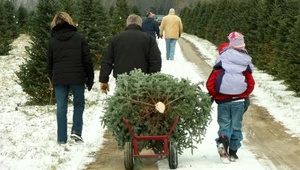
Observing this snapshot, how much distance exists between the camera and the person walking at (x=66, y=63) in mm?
7793

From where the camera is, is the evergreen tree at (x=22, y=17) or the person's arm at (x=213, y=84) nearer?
the person's arm at (x=213, y=84)

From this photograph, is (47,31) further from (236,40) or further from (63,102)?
(236,40)

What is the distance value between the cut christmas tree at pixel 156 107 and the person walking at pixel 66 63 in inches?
55.8

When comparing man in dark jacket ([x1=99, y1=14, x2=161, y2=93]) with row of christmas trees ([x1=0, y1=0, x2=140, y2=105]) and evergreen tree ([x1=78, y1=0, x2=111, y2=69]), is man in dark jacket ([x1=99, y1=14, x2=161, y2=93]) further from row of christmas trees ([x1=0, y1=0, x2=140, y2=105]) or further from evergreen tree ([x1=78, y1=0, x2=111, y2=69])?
evergreen tree ([x1=78, y1=0, x2=111, y2=69])

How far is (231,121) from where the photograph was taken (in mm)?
7055

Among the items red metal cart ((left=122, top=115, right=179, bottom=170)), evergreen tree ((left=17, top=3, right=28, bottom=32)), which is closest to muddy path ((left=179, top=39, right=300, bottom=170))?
red metal cart ((left=122, top=115, right=179, bottom=170))

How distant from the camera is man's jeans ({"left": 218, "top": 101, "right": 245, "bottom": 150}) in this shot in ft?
22.9

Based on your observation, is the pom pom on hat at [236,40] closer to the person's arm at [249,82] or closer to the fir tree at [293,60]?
the person's arm at [249,82]

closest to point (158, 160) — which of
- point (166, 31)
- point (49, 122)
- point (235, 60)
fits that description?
point (235, 60)

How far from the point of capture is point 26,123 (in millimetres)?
9977

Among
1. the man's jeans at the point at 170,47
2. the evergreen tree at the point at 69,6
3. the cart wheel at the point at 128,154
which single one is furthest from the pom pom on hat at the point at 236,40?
the man's jeans at the point at 170,47

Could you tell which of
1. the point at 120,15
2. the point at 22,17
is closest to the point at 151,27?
the point at 120,15

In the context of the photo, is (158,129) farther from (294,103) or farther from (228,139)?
(294,103)

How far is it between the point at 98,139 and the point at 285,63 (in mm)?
7145
